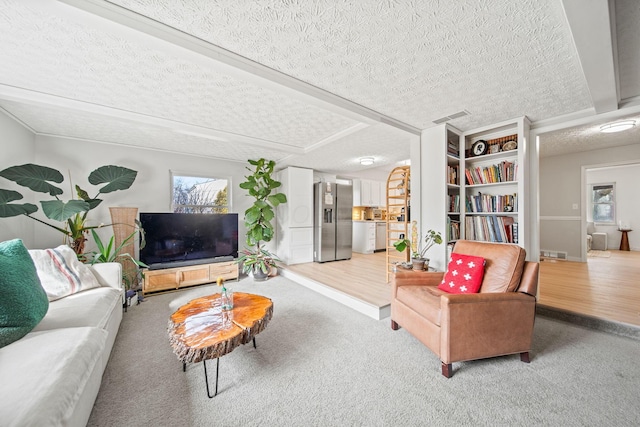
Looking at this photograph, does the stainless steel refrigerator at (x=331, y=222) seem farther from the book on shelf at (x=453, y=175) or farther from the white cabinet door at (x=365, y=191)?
the book on shelf at (x=453, y=175)

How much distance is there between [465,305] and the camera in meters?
1.69

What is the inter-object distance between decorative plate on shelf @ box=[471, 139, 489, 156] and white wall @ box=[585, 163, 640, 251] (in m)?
6.89

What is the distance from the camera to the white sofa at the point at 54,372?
891 millimetres

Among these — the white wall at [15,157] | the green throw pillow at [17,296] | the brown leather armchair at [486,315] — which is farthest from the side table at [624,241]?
the white wall at [15,157]

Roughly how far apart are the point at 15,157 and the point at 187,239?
2.15 metres

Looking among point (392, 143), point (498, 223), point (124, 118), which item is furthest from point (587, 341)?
point (124, 118)

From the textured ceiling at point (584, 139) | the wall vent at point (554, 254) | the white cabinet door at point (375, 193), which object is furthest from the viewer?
the white cabinet door at point (375, 193)

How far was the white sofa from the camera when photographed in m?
0.89

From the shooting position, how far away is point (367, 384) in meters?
1.63

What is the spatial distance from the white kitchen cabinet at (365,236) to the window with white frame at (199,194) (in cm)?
346

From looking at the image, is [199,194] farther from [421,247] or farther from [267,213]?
[421,247]

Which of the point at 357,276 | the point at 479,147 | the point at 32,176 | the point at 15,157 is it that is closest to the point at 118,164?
the point at 15,157

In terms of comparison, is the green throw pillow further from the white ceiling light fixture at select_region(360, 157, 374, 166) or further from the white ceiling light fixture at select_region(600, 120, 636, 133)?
the white ceiling light fixture at select_region(600, 120, 636, 133)

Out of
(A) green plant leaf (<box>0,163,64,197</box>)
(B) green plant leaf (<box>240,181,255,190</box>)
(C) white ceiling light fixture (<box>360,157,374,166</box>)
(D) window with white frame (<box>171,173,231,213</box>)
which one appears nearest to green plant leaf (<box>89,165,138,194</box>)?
(A) green plant leaf (<box>0,163,64,197</box>)
